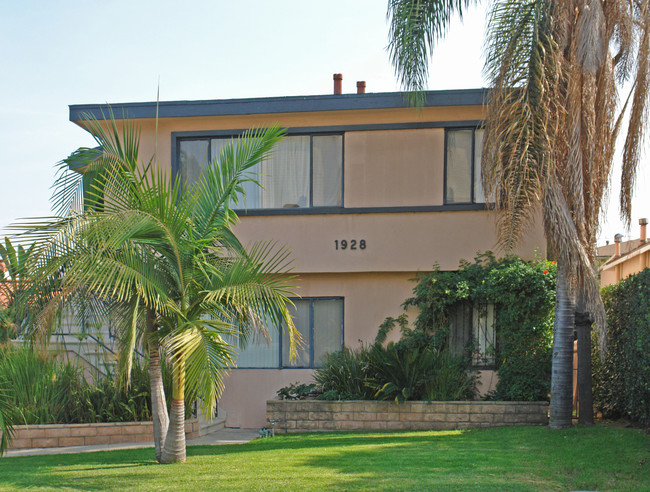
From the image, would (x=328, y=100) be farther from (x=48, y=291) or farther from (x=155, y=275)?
(x=48, y=291)

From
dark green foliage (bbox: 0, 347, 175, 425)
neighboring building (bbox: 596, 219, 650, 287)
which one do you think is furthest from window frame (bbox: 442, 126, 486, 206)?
neighboring building (bbox: 596, 219, 650, 287)

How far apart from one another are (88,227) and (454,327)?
789cm

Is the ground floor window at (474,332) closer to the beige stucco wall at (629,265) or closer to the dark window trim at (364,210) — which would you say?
the dark window trim at (364,210)

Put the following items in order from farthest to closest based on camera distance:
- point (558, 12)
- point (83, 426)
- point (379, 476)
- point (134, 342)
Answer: point (83, 426), point (558, 12), point (134, 342), point (379, 476)

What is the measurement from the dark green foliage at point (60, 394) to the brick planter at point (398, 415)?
222 cm

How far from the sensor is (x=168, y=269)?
861 cm

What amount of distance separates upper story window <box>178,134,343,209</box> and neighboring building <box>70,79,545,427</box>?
0.02m

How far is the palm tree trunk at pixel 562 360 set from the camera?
10242mm

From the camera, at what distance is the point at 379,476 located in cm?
739

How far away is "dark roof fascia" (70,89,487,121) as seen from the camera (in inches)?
523

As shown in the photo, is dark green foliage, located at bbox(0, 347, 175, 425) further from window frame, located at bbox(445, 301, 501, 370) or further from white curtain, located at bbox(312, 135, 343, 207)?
window frame, located at bbox(445, 301, 501, 370)

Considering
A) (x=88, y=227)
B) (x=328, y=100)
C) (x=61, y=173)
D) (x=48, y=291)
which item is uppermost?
(x=328, y=100)

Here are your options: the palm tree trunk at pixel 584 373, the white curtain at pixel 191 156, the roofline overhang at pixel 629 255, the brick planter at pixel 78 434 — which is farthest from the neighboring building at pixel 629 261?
the brick planter at pixel 78 434

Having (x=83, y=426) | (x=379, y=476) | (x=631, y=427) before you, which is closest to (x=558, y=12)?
(x=631, y=427)
